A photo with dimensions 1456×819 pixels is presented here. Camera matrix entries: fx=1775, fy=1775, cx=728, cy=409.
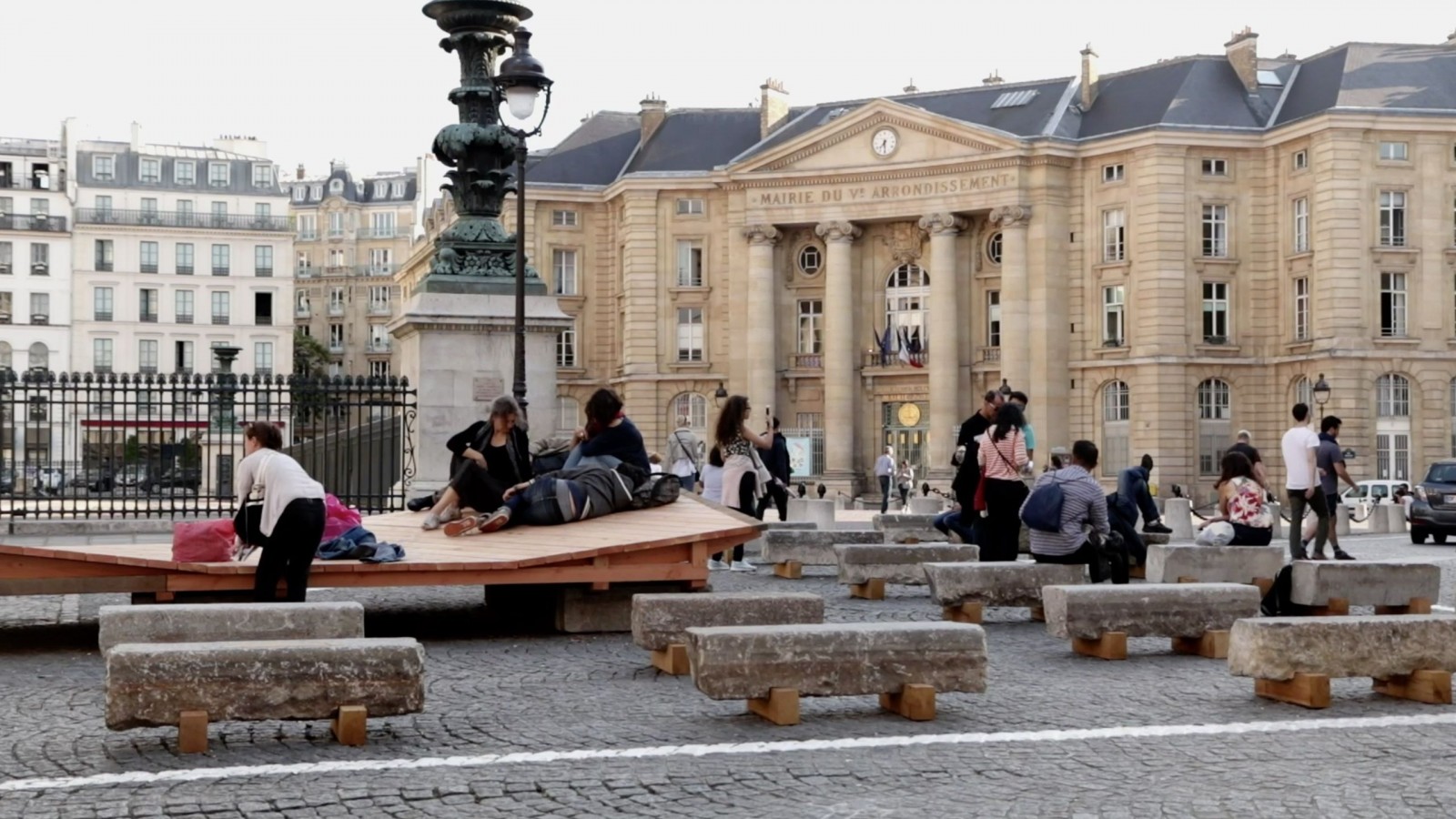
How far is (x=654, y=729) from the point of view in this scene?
8500 mm

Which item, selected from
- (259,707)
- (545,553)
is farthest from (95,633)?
(259,707)

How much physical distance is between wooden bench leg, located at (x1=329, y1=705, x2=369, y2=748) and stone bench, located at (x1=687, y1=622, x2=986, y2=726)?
1592 mm

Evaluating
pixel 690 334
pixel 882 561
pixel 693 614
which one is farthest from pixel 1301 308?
pixel 693 614

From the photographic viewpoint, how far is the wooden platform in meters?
11.4

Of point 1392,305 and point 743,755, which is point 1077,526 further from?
point 1392,305

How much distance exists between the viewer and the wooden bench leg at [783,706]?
852cm

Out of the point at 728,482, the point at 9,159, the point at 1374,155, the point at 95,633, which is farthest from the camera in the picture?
the point at 9,159

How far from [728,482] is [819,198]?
4770cm

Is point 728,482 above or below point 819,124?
below

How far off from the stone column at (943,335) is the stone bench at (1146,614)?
51.1 m

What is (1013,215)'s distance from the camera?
61.3 metres

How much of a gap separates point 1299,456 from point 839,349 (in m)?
47.3

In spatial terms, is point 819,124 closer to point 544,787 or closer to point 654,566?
point 654,566

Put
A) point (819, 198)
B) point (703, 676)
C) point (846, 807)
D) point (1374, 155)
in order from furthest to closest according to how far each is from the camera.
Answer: point (819, 198), point (1374, 155), point (703, 676), point (846, 807)
